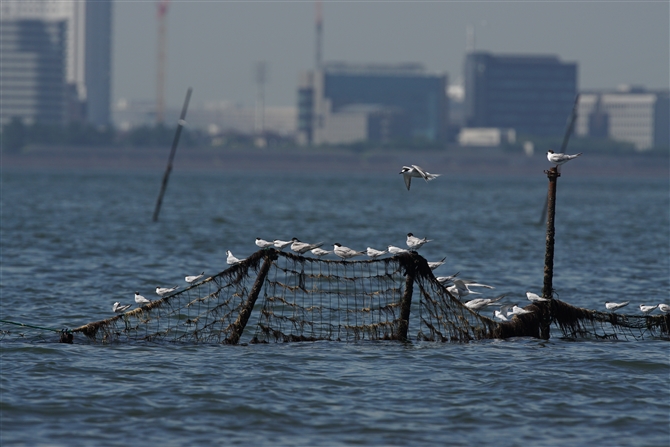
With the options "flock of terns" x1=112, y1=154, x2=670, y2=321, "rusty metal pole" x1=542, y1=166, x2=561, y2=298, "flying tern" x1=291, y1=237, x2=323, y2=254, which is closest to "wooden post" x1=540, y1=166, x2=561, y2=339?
"rusty metal pole" x1=542, y1=166, x2=561, y2=298

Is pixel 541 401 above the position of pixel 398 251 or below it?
→ below

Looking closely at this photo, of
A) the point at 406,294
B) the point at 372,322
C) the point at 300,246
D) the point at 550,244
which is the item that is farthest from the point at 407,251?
the point at 550,244

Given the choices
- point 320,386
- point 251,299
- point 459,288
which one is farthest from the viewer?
point 459,288

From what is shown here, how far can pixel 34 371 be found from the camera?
1761 centimetres

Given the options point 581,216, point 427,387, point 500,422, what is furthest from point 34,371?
point 581,216

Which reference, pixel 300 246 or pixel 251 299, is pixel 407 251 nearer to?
pixel 300 246

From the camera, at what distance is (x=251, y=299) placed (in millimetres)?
19781

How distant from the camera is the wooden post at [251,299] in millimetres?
19634

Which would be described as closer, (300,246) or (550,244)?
(300,246)

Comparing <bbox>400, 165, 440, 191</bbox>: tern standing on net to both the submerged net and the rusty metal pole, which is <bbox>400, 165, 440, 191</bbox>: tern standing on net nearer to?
the submerged net

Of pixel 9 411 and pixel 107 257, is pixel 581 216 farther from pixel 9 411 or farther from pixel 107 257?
pixel 9 411

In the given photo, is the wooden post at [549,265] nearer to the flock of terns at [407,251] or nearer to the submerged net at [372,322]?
the submerged net at [372,322]

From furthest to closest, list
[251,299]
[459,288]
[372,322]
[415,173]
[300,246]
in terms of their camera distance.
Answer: [459,288], [372,322], [300,246], [251,299], [415,173]

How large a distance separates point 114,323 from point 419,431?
7702 millimetres
